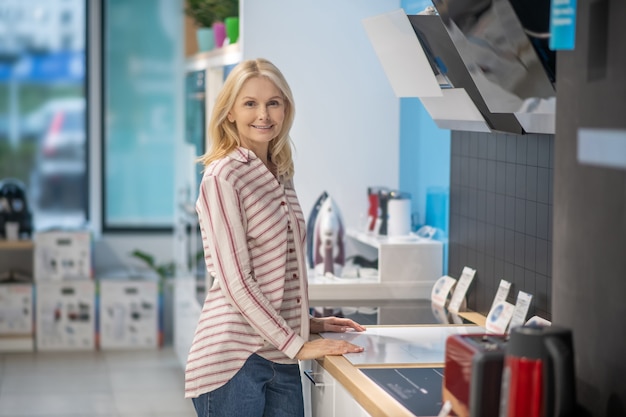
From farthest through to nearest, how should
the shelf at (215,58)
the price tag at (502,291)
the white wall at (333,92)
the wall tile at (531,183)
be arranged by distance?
the shelf at (215,58)
the white wall at (333,92)
the price tag at (502,291)
the wall tile at (531,183)

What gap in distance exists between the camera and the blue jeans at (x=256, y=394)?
8.73 feet

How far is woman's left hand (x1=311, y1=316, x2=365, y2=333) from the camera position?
3.08m

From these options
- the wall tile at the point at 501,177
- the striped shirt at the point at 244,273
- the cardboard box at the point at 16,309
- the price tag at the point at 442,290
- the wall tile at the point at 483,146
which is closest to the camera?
the striped shirt at the point at 244,273

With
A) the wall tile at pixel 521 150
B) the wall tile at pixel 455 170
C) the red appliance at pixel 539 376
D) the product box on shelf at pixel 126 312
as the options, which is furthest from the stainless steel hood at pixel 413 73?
the product box on shelf at pixel 126 312

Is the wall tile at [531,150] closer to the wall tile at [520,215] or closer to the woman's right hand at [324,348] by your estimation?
the wall tile at [520,215]

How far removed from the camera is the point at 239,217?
2635 millimetres

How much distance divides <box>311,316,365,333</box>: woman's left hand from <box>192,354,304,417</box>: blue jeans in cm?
30

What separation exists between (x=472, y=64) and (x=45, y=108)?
18.1ft

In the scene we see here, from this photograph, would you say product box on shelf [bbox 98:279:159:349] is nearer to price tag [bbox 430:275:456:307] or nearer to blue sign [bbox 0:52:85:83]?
blue sign [bbox 0:52:85:83]

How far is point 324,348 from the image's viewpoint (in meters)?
2.76

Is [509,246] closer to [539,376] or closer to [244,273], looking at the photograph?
[244,273]

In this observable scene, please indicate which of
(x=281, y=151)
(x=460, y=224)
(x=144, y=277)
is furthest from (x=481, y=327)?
(x=144, y=277)

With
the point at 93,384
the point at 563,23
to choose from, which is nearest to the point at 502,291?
the point at 563,23

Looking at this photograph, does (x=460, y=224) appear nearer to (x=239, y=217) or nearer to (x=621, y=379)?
(x=239, y=217)
